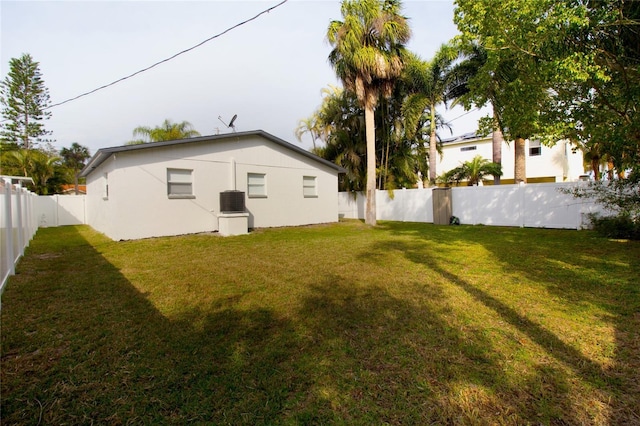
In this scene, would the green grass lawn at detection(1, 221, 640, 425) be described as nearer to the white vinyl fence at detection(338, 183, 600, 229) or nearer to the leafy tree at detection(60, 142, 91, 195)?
the white vinyl fence at detection(338, 183, 600, 229)

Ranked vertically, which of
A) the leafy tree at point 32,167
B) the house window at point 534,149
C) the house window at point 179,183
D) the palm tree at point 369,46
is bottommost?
the house window at point 179,183

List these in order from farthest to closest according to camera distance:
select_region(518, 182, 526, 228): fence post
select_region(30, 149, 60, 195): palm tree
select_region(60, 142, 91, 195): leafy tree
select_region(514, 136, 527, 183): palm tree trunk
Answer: select_region(60, 142, 91, 195): leafy tree → select_region(30, 149, 60, 195): palm tree → select_region(514, 136, 527, 183): palm tree trunk → select_region(518, 182, 526, 228): fence post

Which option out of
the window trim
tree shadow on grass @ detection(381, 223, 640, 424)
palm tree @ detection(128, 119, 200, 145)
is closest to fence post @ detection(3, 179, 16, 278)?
the window trim

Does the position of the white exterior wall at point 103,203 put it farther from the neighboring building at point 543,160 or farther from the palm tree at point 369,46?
the neighboring building at point 543,160

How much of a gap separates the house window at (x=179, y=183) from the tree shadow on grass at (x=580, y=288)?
7976mm

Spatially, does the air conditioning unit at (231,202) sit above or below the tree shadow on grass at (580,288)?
above

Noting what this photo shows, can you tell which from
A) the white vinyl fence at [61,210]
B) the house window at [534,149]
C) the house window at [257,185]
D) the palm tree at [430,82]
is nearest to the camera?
the house window at [257,185]

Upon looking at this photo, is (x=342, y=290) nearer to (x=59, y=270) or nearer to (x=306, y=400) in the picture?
(x=306, y=400)

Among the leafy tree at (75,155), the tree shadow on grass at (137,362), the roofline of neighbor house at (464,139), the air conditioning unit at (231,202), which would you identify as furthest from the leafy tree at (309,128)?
the leafy tree at (75,155)

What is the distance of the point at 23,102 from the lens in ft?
89.6

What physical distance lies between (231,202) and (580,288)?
10.1 metres

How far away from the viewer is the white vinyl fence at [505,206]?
37.7 ft

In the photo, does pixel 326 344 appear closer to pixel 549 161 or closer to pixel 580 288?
pixel 580 288

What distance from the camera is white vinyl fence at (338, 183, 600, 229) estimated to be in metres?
11.5
